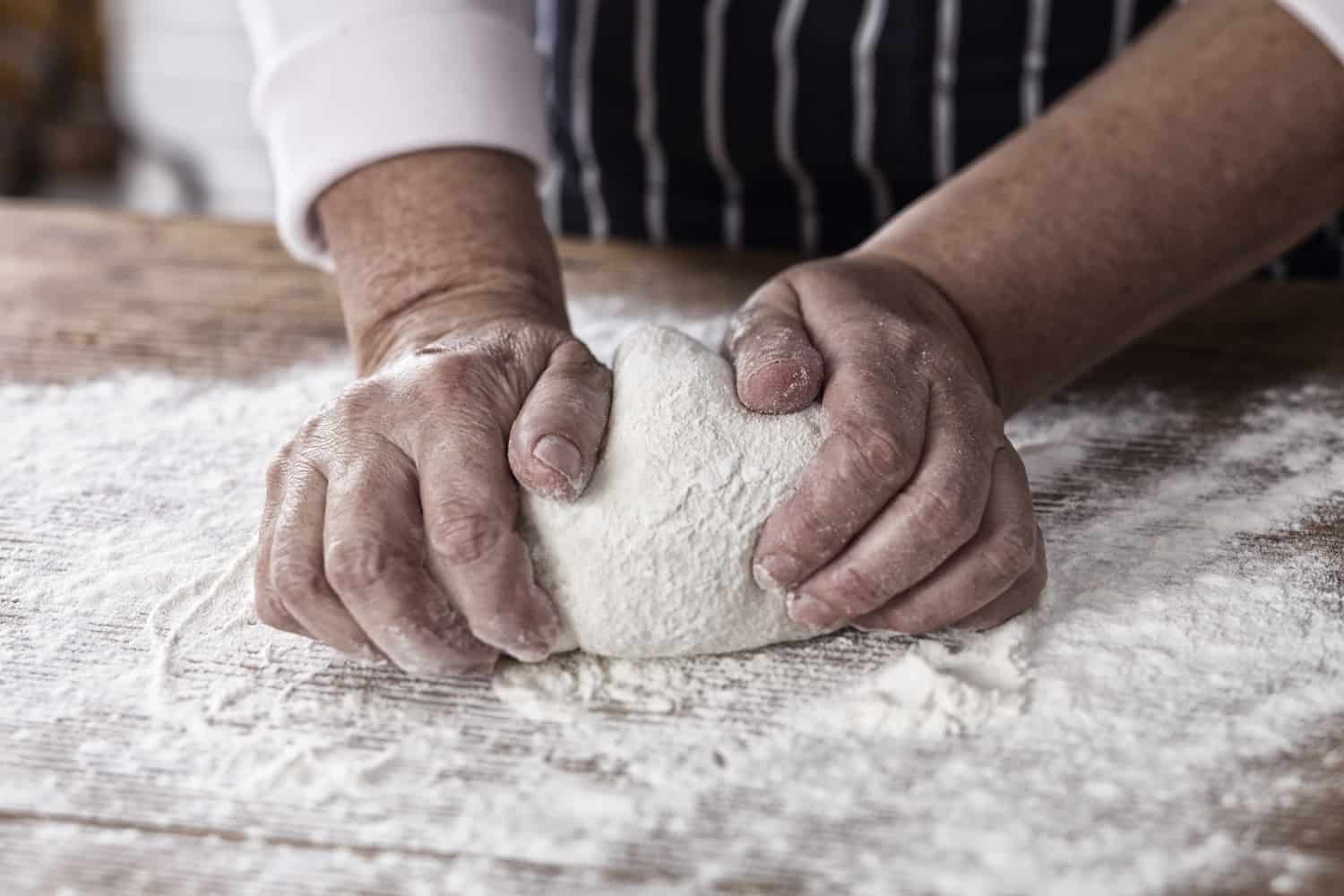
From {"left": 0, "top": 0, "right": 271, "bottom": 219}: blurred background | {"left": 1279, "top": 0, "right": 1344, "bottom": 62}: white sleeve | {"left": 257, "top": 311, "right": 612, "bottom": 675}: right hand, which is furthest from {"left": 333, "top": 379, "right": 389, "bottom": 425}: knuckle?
{"left": 0, "top": 0, "right": 271, "bottom": 219}: blurred background

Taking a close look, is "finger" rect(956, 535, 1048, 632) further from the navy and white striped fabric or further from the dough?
the navy and white striped fabric

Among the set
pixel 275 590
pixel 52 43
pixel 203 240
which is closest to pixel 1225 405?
pixel 275 590

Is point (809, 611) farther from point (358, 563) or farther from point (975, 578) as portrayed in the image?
point (358, 563)

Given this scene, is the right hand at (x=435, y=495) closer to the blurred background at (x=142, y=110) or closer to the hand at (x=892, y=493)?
the hand at (x=892, y=493)

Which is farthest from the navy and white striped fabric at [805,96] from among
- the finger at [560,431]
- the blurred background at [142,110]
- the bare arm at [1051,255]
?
the blurred background at [142,110]

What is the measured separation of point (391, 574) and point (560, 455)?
0.11 meters

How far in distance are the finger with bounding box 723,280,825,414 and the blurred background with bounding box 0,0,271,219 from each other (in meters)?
2.25

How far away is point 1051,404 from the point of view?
107 centimetres

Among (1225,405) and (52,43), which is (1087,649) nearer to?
(1225,405)

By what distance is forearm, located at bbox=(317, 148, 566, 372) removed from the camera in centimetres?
94

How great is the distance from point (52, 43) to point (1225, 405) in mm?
2873

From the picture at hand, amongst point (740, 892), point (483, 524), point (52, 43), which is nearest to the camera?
point (740, 892)

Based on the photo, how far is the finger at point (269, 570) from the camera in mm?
739

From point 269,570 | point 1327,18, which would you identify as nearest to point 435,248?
point 269,570
